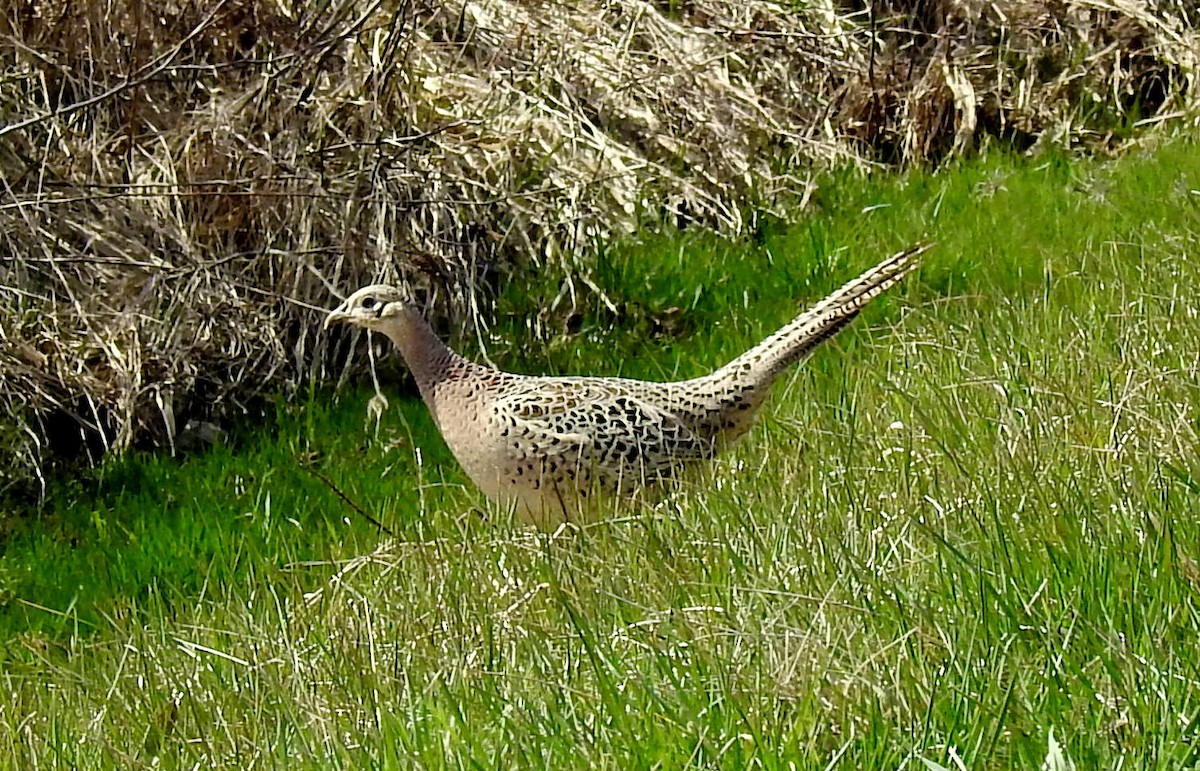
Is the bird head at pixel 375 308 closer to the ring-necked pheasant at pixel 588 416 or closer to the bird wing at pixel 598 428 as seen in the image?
the ring-necked pheasant at pixel 588 416

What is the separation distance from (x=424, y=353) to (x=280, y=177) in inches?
83.4

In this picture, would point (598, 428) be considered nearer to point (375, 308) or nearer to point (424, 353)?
point (424, 353)

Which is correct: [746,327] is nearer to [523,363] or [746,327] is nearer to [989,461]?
[523,363]

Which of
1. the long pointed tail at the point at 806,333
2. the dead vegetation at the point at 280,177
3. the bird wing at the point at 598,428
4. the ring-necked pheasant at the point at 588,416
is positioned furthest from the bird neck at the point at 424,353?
the dead vegetation at the point at 280,177

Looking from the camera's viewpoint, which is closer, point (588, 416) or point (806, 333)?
point (588, 416)

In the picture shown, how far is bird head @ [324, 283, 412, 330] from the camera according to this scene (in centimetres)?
564

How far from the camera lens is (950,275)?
7.54 m

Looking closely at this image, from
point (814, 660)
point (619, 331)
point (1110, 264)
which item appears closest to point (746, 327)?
point (619, 331)

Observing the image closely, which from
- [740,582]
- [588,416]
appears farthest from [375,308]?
[740,582]

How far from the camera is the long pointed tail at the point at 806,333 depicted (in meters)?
5.24

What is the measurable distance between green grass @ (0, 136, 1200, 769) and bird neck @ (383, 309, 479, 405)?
46 cm

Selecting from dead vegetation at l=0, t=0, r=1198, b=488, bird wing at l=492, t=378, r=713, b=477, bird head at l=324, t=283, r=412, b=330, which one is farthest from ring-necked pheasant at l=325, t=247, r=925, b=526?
dead vegetation at l=0, t=0, r=1198, b=488

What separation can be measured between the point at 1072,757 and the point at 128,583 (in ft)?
13.8

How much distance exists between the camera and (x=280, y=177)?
23.8ft
